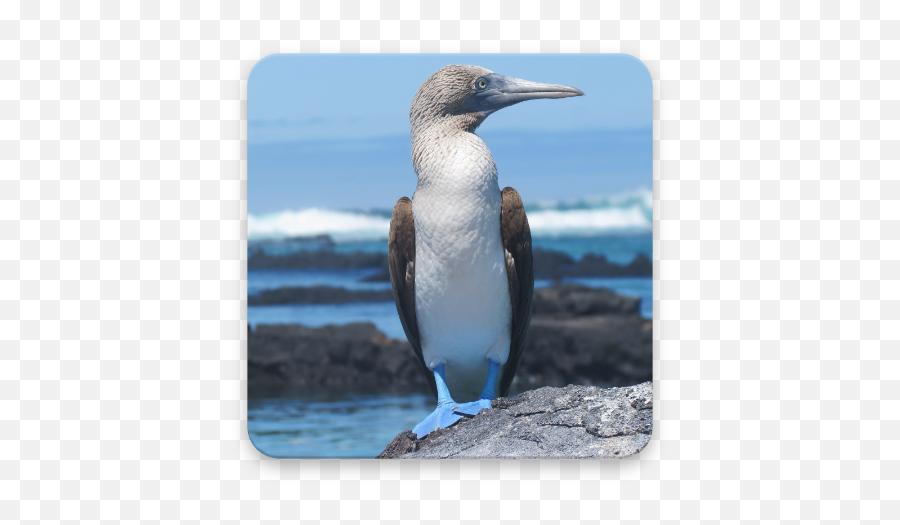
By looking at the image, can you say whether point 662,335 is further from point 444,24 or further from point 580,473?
point 444,24

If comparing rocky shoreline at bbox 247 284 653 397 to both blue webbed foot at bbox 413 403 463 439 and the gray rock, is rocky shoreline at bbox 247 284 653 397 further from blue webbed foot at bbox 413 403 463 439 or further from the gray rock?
blue webbed foot at bbox 413 403 463 439

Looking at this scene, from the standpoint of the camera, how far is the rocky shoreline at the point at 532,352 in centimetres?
488

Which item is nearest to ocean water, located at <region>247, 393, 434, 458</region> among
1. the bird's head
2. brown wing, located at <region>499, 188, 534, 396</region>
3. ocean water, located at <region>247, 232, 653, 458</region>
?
ocean water, located at <region>247, 232, 653, 458</region>

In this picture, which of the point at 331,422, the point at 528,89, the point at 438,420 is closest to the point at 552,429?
the point at 438,420

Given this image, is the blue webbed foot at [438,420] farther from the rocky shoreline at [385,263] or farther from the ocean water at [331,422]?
the rocky shoreline at [385,263]

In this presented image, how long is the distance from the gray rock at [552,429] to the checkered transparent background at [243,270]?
89 millimetres

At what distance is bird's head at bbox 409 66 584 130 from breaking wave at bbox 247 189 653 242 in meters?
0.55

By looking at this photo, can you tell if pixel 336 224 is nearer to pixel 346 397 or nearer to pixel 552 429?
pixel 346 397

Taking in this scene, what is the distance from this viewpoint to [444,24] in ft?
15.2

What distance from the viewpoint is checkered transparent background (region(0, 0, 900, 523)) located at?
458 cm

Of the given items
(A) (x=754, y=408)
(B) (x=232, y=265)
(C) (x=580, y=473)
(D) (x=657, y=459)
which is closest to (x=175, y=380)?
(B) (x=232, y=265)

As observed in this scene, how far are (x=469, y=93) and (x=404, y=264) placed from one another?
33.1 inches

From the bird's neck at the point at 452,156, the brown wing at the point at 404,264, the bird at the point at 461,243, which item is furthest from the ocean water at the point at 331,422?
the bird's neck at the point at 452,156

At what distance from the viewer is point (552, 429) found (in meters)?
4.46
